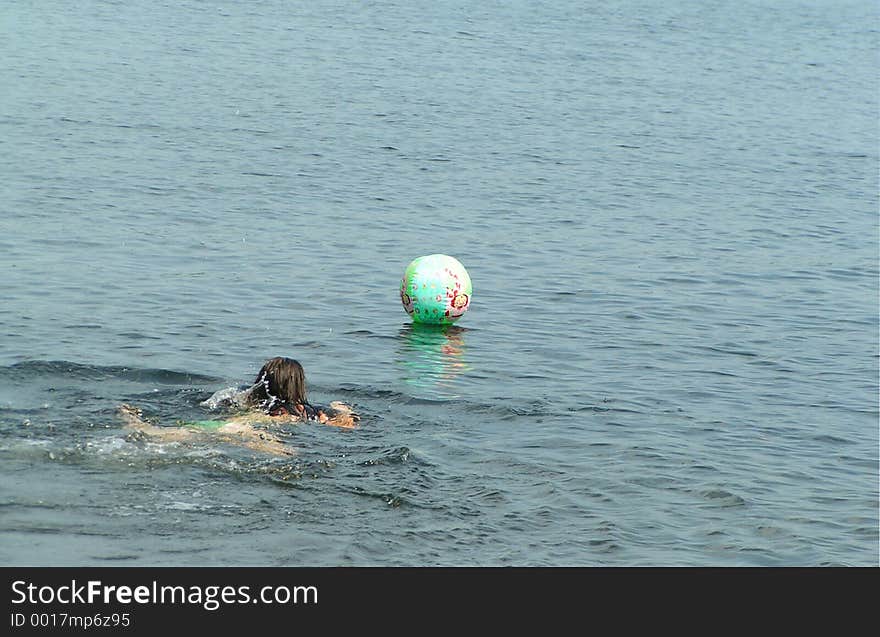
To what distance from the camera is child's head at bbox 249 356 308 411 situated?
13352mm

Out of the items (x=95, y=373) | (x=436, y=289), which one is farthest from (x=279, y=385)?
(x=436, y=289)

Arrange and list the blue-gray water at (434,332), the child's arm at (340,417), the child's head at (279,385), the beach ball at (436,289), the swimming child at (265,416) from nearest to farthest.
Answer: the blue-gray water at (434,332), the swimming child at (265,416), the child's head at (279,385), the child's arm at (340,417), the beach ball at (436,289)

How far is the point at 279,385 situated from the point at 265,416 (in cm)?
34

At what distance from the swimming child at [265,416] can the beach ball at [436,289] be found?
4.14m

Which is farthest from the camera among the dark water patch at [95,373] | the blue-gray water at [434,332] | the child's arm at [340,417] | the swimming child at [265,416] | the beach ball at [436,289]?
the beach ball at [436,289]

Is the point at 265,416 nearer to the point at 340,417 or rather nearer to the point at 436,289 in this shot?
the point at 340,417

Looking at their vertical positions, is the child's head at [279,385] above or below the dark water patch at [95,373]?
below

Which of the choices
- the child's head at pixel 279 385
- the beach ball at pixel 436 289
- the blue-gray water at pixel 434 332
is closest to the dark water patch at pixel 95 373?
the blue-gray water at pixel 434 332

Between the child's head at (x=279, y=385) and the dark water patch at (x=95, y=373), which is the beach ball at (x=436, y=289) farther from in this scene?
the child's head at (x=279, y=385)

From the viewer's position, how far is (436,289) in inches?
701

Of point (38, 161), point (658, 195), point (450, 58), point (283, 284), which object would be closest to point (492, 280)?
point (283, 284)

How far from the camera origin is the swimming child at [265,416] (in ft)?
41.7

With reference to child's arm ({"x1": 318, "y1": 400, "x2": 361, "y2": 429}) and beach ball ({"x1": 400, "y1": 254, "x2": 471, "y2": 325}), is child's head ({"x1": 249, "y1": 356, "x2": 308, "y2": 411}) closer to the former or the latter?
child's arm ({"x1": 318, "y1": 400, "x2": 361, "y2": 429})
